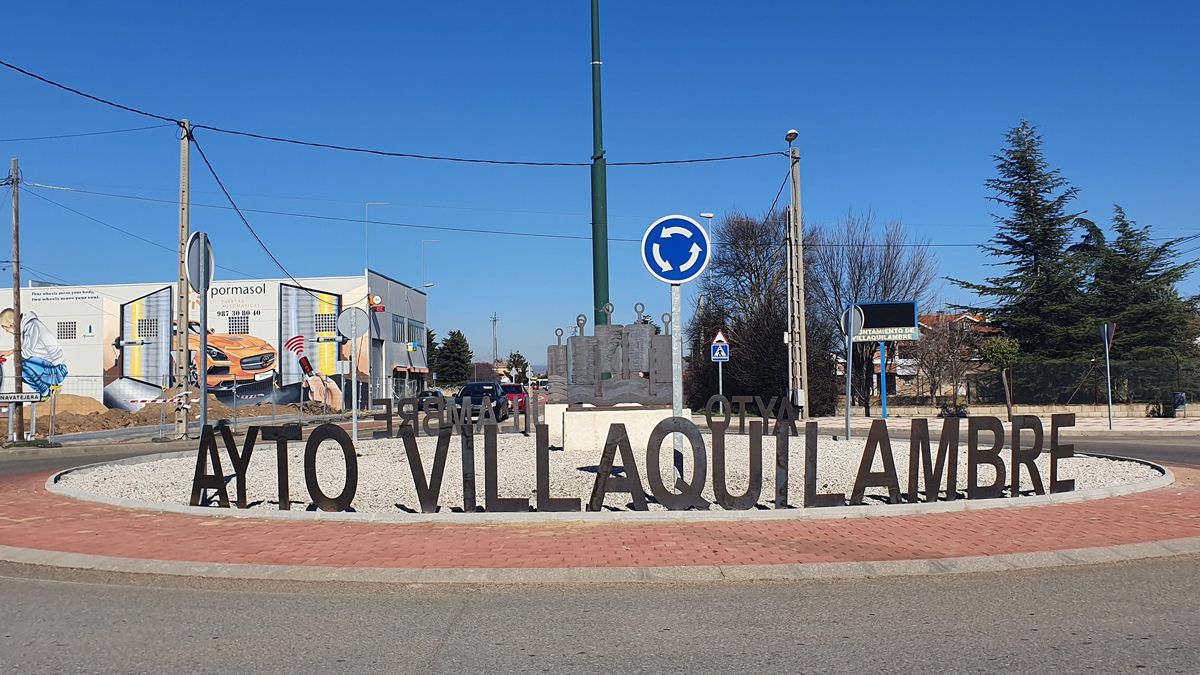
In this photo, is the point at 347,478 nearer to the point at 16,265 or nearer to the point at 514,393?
the point at 16,265

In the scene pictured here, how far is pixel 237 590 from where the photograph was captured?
21.8 feet

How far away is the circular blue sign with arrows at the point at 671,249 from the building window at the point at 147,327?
176ft

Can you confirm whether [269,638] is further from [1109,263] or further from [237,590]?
[1109,263]

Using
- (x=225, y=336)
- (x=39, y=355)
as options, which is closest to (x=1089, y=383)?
(x=225, y=336)

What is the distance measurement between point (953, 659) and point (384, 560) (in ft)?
13.6

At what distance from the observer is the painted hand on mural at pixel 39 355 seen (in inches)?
1877

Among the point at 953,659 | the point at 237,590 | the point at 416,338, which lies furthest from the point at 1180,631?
the point at 416,338

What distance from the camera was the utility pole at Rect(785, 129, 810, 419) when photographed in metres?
25.5

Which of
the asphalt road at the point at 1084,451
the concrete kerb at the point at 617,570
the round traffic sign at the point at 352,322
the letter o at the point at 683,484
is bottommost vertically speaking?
the asphalt road at the point at 1084,451

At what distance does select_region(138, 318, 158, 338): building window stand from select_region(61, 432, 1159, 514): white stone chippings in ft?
147

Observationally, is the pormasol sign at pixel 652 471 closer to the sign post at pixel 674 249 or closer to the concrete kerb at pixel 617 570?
the sign post at pixel 674 249

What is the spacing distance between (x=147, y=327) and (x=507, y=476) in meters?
51.1

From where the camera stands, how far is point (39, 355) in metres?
52.3

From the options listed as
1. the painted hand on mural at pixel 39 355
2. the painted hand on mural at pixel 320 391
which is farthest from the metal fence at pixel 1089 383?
the painted hand on mural at pixel 39 355
